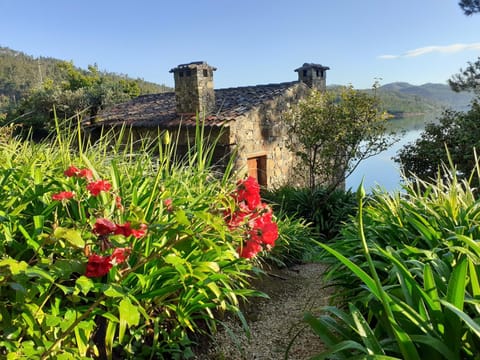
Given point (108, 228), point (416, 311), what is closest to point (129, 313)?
point (108, 228)

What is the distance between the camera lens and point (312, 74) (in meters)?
11.3

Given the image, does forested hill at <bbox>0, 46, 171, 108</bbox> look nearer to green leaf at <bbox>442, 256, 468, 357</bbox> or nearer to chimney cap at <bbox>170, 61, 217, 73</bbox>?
chimney cap at <bbox>170, 61, 217, 73</bbox>

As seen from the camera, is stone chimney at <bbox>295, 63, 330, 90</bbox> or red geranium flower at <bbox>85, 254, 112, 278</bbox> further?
stone chimney at <bbox>295, 63, 330, 90</bbox>

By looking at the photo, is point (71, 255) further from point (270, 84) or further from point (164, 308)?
point (270, 84)

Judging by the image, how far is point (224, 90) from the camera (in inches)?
482

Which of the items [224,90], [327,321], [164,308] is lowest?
[164,308]

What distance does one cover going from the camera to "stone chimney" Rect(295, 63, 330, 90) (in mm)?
11250

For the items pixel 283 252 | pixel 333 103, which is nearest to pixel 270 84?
pixel 333 103

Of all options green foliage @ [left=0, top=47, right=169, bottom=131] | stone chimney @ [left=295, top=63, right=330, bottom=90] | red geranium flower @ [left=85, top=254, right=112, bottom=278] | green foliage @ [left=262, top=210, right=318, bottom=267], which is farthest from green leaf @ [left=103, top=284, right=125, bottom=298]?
stone chimney @ [left=295, top=63, right=330, bottom=90]

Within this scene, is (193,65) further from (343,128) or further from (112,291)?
(112,291)

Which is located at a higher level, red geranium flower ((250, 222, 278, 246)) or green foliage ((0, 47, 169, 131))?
green foliage ((0, 47, 169, 131))

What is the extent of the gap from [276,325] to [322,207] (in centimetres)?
491

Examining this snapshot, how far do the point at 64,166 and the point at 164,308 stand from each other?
1.30 m

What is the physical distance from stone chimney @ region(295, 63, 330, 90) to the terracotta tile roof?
1.93ft
